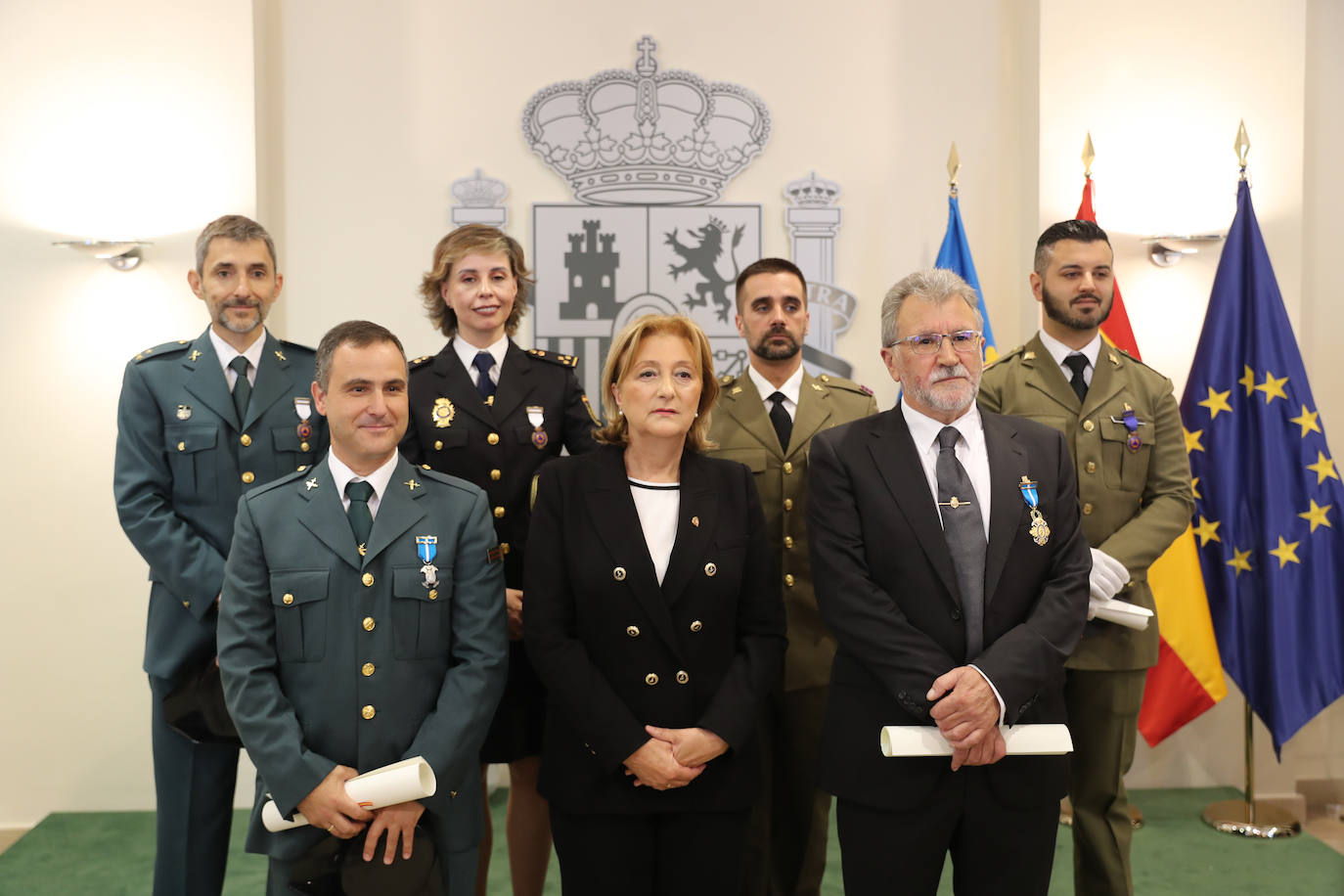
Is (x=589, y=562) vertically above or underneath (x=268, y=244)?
underneath

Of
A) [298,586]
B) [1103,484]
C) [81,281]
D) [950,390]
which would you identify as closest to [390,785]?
[298,586]

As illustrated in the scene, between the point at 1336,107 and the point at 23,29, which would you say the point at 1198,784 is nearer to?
the point at 1336,107

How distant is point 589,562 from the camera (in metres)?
2.18

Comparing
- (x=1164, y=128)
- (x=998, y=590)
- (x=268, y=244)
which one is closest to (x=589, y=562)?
(x=998, y=590)

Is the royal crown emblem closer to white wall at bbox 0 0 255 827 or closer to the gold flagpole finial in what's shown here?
white wall at bbox 0 0 255 827

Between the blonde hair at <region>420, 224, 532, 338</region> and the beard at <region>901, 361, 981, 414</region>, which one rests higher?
the blonde hair at <region>420, 224, 532, 338</region>

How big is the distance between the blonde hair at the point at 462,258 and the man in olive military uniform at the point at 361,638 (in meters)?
0.63

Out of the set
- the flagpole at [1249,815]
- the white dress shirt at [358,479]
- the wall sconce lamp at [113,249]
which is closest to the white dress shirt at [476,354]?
the white dress shirt at [358,479]

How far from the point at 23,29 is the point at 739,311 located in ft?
10.6

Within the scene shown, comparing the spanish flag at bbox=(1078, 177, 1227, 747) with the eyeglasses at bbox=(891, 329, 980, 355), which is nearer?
the eyeglasses at bbox=(891, 329, 980, 355)

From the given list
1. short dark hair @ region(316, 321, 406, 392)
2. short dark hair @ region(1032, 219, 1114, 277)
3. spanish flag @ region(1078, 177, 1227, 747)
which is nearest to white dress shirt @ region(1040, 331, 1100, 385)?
short dark hair @ region(1032, 219, 1114, 277)

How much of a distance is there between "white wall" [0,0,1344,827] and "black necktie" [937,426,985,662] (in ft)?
7.67

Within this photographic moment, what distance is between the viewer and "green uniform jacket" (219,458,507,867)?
2.09m

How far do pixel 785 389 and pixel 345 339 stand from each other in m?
1.23
